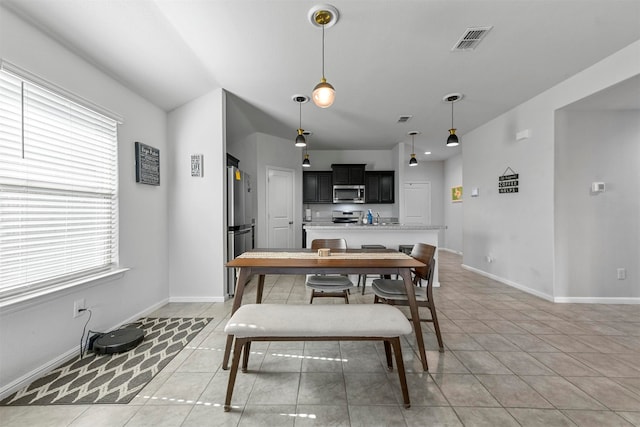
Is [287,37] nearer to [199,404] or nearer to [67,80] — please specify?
[67,80]

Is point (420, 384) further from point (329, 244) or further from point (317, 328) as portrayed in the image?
point (329, 244)

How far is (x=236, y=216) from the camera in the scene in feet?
12.2

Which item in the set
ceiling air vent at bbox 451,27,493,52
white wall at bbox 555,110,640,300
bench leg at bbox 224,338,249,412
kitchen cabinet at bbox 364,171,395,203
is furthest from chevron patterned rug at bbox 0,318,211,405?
kitchen cabinet at bbox 364,171,395,203

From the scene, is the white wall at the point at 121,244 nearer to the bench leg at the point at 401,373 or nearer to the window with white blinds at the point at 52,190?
the window with white blinds at the point at 52,190

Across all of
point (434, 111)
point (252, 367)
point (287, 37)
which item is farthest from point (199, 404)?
point (434, 111)

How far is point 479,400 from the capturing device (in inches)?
62.7

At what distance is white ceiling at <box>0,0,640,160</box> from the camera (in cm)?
200

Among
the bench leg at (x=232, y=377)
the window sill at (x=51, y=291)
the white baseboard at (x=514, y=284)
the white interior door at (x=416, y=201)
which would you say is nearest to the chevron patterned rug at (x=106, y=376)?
the window sill at (x=51, y=291)

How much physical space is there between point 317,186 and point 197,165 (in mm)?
3659

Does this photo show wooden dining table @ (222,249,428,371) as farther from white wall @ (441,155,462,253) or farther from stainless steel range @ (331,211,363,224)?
white wall @ (441,155,462,253)

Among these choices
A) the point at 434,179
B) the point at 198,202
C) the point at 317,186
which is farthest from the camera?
the point at 434,179

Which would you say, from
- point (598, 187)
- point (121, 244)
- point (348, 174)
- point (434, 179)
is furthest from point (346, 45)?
point (434, 179)

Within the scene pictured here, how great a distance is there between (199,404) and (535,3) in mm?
3638

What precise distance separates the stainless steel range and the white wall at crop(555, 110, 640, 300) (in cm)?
404
